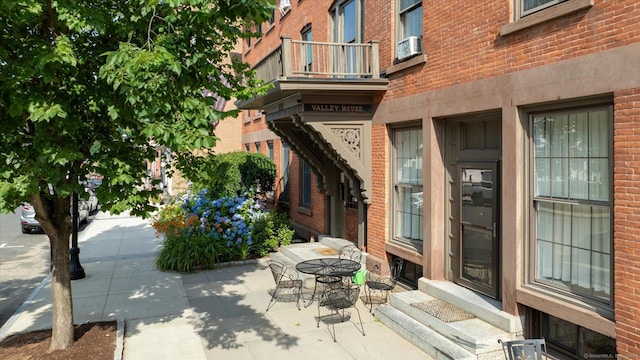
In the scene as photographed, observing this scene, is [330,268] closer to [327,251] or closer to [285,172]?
[327,251]

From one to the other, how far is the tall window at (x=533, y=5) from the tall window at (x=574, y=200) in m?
1.35

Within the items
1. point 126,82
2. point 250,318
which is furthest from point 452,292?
point 126,82

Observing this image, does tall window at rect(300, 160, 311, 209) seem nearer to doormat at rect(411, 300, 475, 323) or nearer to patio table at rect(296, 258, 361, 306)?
patio table at rect(296, 258, 361, 306)

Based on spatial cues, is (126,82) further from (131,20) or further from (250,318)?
(250,318)

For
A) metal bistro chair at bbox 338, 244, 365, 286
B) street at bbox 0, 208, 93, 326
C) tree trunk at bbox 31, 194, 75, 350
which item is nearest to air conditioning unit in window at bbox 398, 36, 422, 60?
metal bistro chair at bbox 338, 244, 365, 286

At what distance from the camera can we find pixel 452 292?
7309 mm

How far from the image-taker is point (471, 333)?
6.02 m

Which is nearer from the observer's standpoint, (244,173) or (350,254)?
(350,254)

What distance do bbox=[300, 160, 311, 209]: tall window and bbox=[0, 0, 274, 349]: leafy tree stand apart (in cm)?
866

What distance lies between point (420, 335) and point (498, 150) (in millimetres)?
2938

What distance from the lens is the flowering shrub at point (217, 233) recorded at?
11.7m

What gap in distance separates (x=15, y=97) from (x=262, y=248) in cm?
858

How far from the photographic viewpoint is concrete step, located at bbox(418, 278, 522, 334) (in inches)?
241

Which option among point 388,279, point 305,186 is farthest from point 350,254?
point 305,186
